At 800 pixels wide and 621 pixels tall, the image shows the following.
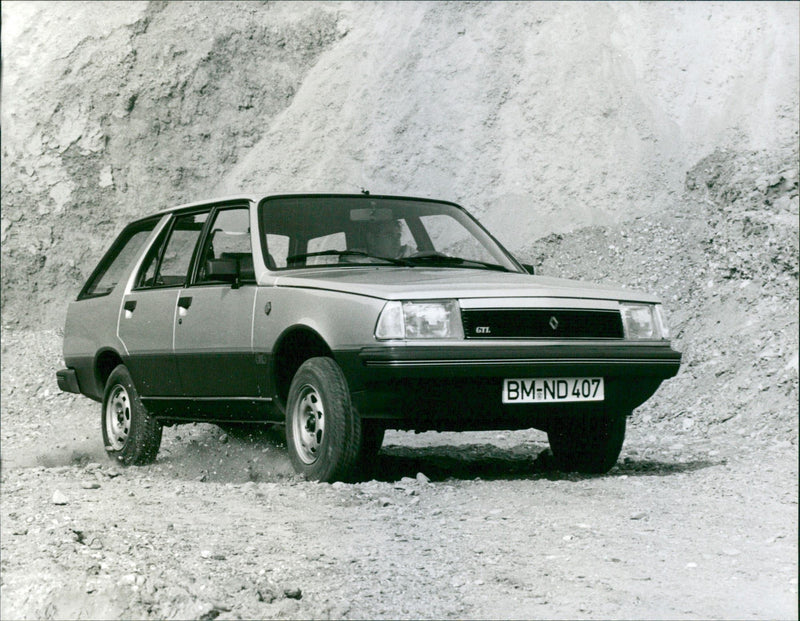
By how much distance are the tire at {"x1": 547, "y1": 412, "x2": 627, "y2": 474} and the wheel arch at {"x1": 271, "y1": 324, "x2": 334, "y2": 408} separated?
4.77 ft

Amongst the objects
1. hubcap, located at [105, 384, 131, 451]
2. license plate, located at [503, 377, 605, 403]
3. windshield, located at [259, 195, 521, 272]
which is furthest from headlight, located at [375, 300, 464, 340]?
hubcap, located at [105, 384, 131, 451]

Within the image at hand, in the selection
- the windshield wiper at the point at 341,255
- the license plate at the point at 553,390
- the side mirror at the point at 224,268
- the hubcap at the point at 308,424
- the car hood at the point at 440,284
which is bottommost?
the hubcap at the point at 308,424

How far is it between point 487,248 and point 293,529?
10.3 feet

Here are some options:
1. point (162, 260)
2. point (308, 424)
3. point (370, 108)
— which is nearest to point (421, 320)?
point (308, 424)

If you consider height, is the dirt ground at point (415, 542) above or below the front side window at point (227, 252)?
below

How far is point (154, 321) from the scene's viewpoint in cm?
793

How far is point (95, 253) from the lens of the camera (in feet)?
64.5

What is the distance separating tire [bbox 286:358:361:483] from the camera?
19.9 feet

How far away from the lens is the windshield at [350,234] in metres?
7.01

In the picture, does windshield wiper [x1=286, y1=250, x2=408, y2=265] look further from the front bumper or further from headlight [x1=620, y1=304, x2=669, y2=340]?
headlight [x1=620, y1=304, x2=669, y2=340]

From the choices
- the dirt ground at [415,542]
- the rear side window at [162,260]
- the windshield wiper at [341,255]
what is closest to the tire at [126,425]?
the dirt ground at [415,542]

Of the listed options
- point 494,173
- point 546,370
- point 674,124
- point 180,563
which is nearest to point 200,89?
point 494,173

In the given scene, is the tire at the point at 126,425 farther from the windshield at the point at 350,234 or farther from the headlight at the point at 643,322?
the headlight at the point at 643,322

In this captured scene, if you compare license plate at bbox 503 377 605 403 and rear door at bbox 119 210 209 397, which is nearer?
license plate at bbox 503 377 605 403
